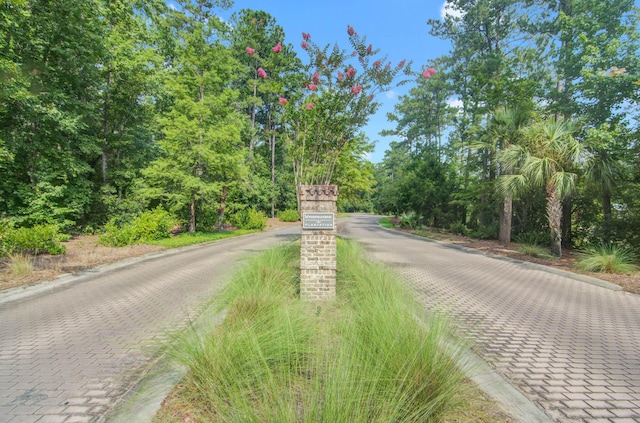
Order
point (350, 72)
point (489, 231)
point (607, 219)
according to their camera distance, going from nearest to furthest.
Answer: point (350, 72) → point (607, 219) → point (489, 231)

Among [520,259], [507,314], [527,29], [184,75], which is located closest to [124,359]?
[507,314]

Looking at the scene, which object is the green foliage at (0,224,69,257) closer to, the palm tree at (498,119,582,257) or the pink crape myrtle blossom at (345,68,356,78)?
the pink crape myrtle blossom at (345,68,356,78)

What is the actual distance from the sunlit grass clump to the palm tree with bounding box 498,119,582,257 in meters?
10.9

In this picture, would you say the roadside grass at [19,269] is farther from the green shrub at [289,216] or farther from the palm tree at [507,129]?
the green shrub at [289,216]

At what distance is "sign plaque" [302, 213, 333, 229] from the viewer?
17.9ft

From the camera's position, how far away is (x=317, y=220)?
17.9 ft

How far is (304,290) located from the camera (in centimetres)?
549

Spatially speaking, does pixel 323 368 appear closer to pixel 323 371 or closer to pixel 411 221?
pixel 323 371

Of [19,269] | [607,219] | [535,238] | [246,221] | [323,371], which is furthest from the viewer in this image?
[246,221]

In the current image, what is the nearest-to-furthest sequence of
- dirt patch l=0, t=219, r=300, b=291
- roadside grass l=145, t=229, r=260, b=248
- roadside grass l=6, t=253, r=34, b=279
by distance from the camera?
1. dirt patch l=0, t=219, r=300, b=291
2. roadside grass l=6, t=253, r=34, b=279
3. roadside grass l=145, t=229, r=260, b=248

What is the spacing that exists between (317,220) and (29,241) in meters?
10.6

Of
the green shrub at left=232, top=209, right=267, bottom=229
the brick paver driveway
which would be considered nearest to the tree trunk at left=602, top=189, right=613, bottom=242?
the brick paver driveway

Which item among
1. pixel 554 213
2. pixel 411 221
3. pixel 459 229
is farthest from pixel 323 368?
pixel 411 221

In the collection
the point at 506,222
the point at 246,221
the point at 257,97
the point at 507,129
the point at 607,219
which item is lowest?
the point at 246,221
